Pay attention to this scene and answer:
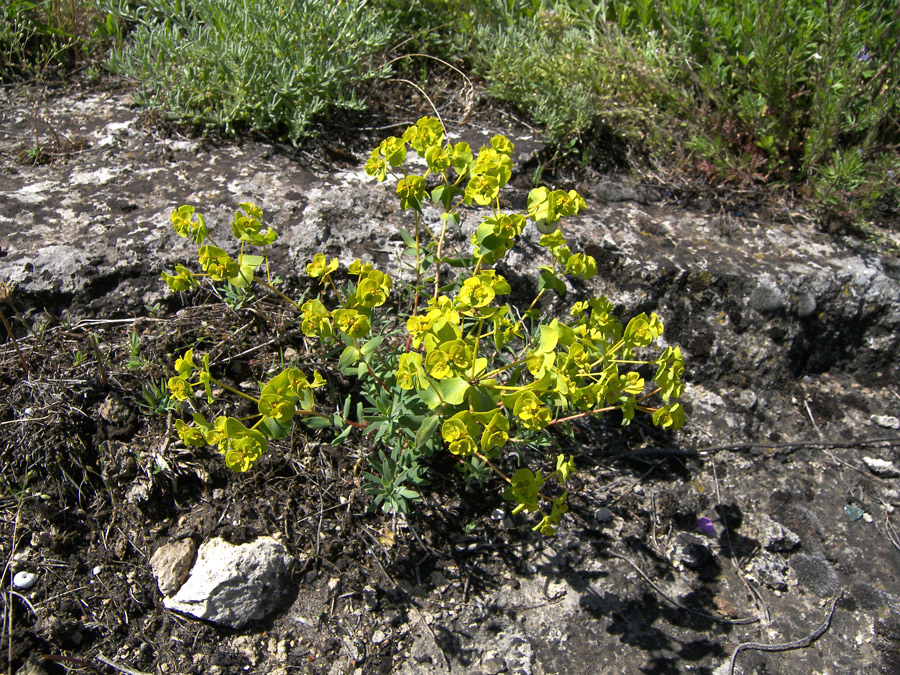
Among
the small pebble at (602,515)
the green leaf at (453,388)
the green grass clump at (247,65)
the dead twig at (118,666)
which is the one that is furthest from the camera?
the green grass clump at (247,65)

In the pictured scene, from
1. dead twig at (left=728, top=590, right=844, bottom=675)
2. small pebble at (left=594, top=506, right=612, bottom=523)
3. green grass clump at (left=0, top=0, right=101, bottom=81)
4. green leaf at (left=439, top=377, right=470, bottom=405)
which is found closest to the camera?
green leaf at (left=439, top=377, right=470, bottom=405)

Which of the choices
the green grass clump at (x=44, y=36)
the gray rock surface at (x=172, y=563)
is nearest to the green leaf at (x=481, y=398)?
the gray rock surface at (x=172, y=563)

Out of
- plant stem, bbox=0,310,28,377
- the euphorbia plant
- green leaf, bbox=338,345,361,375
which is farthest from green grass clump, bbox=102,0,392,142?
green leaf, bbox=338,345,361,375

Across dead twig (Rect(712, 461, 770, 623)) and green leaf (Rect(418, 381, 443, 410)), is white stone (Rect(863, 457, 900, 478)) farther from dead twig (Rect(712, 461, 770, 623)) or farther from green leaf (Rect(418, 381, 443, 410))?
green leaf (Rect(418, 381, 443, 410))

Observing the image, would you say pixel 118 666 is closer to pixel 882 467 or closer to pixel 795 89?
pixel 882 467

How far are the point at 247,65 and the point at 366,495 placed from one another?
234cm

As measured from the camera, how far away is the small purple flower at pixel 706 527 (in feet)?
8.93

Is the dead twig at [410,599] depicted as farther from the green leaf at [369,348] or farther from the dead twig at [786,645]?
the dead twig at [786,645]

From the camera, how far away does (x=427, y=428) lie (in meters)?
2.01

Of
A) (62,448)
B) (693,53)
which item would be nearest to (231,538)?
(62,448)

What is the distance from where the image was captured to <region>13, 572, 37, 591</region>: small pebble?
219 centimetres

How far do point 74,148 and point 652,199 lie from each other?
3.12 meters

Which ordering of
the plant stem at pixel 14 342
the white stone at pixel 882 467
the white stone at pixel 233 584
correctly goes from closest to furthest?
the white stone at pixel 233 584, the plant stem at pixel 14 342, the white stone at pixel 882 467

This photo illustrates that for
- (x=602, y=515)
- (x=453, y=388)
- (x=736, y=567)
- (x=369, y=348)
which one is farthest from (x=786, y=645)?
(x=369, y=348)
